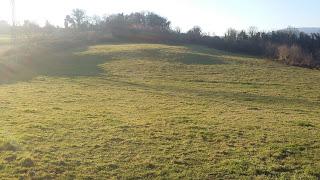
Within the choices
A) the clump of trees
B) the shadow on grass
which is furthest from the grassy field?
the clump of trees

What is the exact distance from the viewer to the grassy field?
1307cm

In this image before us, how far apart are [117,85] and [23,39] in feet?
118

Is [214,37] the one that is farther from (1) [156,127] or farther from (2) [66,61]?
(1) [156,127]

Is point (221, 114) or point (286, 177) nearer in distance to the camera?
point (286, 177)

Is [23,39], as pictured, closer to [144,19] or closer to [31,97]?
[31,97]

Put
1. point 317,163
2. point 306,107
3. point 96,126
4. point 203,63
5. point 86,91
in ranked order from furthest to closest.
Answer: point 203,63, point 86,91, point 306,107, point 96,126, point 317,163

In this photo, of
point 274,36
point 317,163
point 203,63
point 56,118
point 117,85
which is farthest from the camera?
point 274,36

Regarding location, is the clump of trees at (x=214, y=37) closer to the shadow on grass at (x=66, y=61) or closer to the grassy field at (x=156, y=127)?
the shadow on grass at (x=66, y=61)

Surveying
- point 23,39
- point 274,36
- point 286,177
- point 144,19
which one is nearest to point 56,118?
point 286,177

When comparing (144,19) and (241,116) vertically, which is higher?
(144,19)

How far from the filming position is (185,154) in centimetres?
1466

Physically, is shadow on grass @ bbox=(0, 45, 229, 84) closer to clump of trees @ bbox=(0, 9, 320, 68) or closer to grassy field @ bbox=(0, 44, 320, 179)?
grassy field @ bbox=(0, 44, 320, 179)

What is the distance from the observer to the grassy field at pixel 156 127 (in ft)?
42.9

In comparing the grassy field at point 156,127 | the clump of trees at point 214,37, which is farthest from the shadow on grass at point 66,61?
the clump of trees at point 214,37
